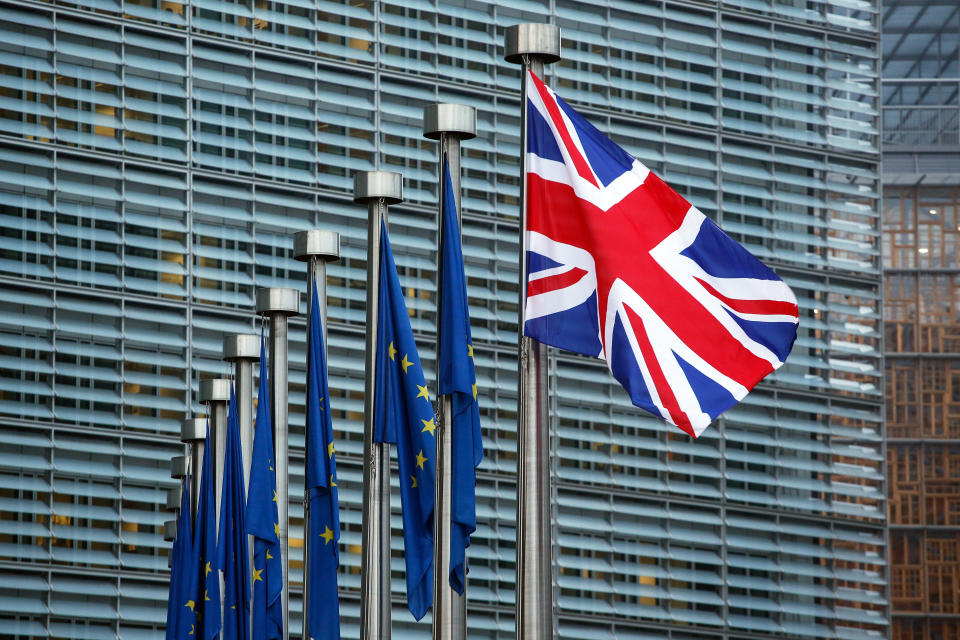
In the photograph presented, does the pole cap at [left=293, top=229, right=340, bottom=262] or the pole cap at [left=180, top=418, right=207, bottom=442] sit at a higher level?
the pole cap at [left=293, top=229, right=340, bottom=262]

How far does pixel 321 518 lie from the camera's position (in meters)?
19.6

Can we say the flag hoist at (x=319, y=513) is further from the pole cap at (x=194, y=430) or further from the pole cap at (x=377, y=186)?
the pole cap at (x=194, y=430)

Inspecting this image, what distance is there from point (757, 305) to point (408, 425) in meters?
5.17

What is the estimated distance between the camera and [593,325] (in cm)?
1315

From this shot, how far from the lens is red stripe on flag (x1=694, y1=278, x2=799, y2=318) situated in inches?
529

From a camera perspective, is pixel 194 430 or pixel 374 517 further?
pixel 194 430

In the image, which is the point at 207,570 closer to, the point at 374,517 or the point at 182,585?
the point at 182,585

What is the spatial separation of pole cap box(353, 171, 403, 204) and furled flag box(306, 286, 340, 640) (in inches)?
83.6

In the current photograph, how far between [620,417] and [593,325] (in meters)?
29.5

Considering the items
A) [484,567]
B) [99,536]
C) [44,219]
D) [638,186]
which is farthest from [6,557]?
[638,186]

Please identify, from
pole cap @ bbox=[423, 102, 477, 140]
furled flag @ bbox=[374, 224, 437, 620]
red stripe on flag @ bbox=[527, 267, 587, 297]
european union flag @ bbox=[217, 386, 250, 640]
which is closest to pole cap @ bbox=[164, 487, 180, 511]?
european union flag @ bbox=[217, 386, 250, 640]

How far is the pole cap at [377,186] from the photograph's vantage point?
18.9 m

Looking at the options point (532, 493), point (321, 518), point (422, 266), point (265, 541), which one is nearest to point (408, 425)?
point (321, 518)

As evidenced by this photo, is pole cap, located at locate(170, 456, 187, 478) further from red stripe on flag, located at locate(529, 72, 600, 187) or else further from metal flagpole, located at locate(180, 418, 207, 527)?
red stripe on flag, located at locate(529, 72, 600, 187)
